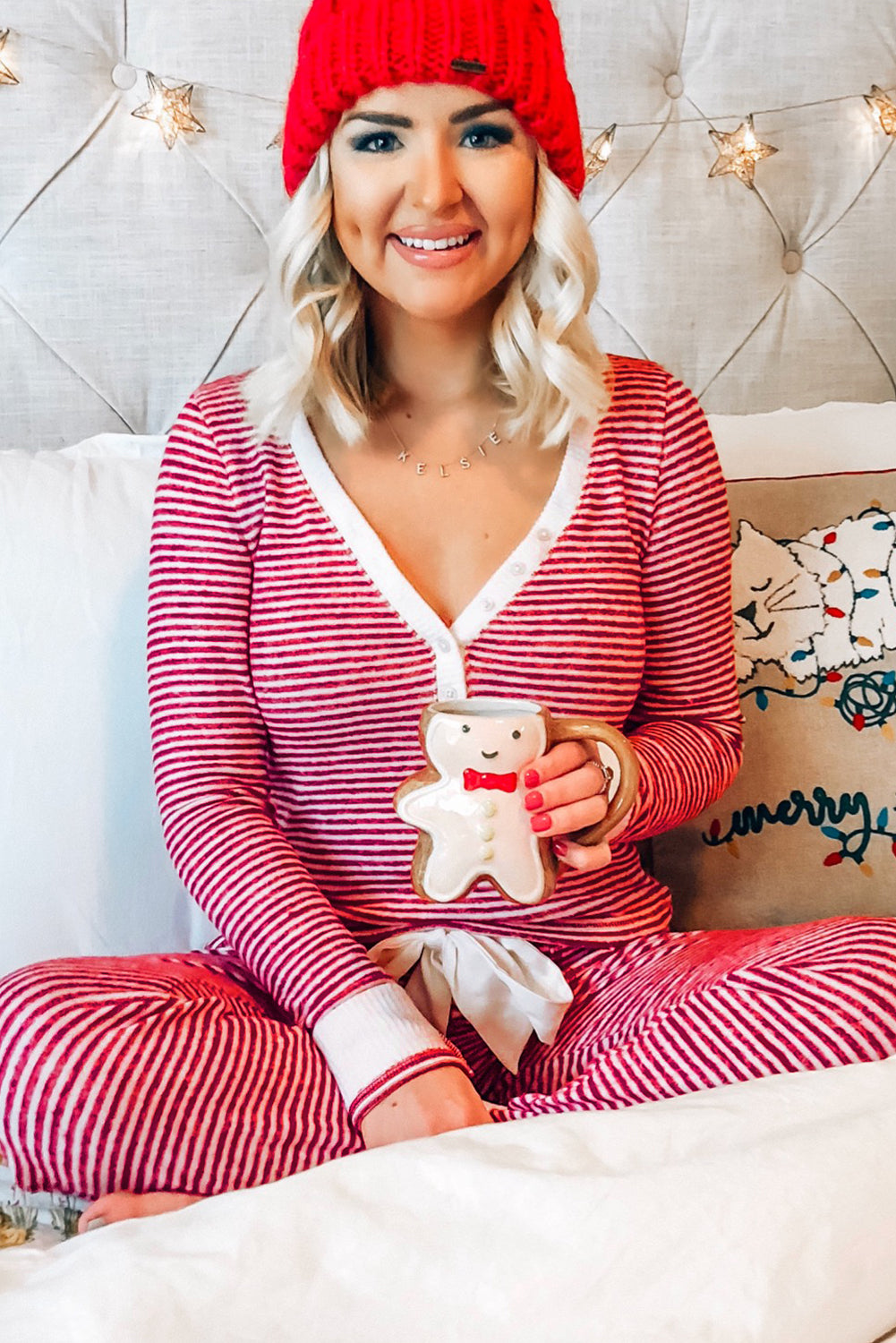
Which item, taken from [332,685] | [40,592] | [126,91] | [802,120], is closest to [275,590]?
[332,685]

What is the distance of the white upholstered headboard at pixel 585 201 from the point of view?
4.65ft

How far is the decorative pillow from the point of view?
1239 mm

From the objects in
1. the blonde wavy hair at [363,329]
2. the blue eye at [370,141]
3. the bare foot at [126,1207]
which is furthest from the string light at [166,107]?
the bare foot at [126,1207]

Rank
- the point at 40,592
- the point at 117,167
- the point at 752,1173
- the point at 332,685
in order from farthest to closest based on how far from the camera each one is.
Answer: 1. the point at 117,167
2. the point at 40,592
3. the point at 332,685
4. the point at 752,1173

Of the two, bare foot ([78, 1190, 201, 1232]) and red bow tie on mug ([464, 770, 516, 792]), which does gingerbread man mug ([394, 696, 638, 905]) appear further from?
bare foot ([78, 1190, 201, 1232])

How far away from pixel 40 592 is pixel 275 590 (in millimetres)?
246

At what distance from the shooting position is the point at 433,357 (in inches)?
47.3

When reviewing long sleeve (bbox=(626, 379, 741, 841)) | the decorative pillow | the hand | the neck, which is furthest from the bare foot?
the neck

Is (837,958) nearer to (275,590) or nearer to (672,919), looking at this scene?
(672,919)

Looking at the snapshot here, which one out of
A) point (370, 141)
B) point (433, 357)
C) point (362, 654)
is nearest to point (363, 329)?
point (433, 357)

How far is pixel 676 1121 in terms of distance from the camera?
75 centimetres

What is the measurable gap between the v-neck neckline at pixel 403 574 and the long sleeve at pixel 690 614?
→ 0.08m

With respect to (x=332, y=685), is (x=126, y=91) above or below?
above

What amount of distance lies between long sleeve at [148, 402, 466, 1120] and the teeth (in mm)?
239
